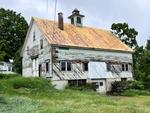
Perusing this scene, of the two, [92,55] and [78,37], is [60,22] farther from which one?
[92,55]

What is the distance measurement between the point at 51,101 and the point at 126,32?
3341 centimetres

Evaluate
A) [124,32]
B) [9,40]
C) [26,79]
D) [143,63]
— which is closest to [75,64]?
[26,79]

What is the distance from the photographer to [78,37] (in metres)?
37.6

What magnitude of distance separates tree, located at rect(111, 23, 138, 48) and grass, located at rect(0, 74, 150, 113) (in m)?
23.7

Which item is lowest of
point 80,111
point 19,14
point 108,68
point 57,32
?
point 80,111

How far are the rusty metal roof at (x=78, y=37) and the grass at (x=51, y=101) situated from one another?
6.37m

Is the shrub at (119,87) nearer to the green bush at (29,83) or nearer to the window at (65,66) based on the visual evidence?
the window at (65,66)

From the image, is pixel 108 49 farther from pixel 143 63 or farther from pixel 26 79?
pixel 26 79

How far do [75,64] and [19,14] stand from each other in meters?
32.3

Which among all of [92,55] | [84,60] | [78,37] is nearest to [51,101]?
[84,60]

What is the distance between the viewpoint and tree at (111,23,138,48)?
168ft

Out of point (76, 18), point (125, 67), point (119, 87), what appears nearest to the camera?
point (119, 87)

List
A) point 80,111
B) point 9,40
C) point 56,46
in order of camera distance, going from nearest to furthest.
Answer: point 80,111, point 56,46, point 9,40

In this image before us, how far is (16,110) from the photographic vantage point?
599 inches
